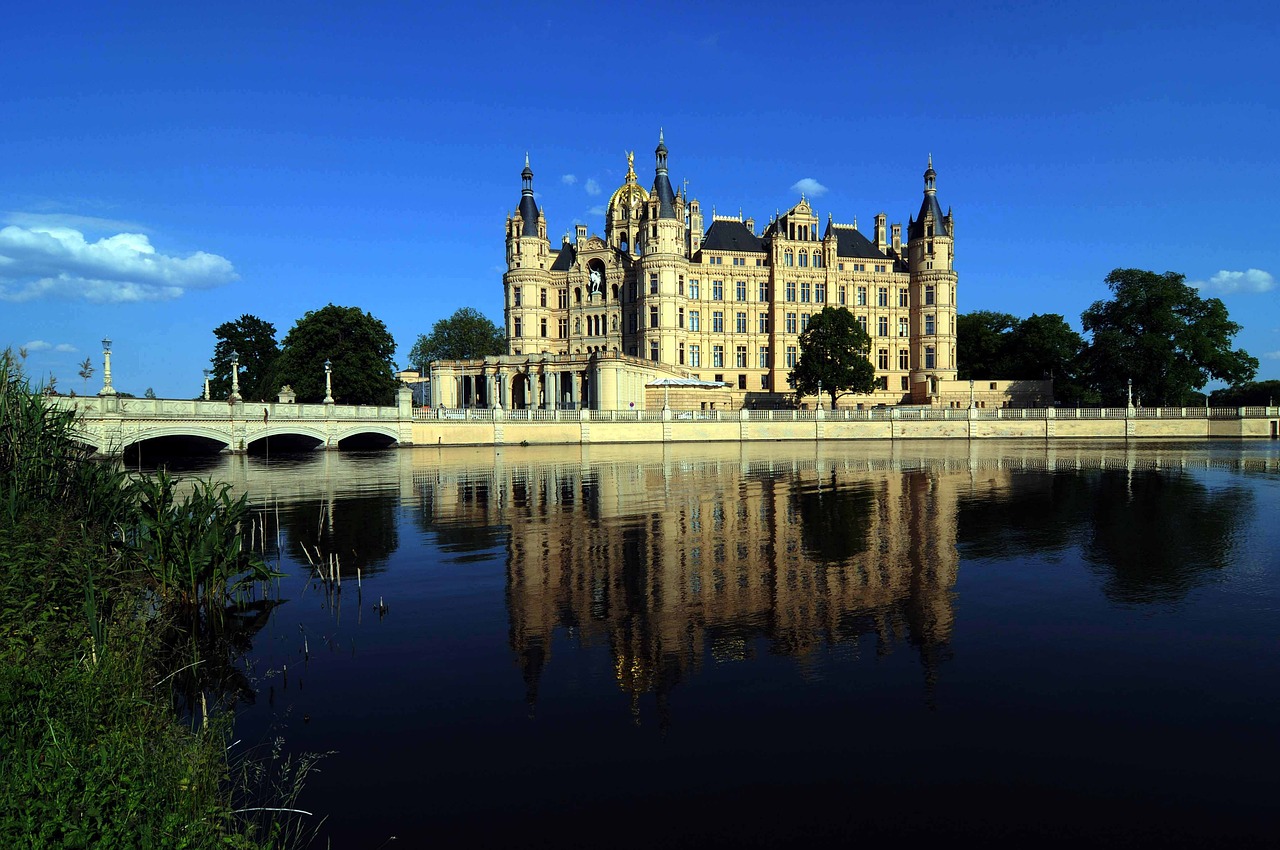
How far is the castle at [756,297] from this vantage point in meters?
94.9

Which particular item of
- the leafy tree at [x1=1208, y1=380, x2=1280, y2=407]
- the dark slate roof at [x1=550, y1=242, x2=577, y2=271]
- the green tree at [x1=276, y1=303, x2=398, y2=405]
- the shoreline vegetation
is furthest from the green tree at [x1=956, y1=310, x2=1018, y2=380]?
the shoreline vegetation

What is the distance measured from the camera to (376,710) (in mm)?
8836

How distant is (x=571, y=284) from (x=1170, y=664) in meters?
91.3

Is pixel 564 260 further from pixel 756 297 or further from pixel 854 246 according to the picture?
pixel 854 246

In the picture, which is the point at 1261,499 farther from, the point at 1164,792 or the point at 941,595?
the point at 1164,792

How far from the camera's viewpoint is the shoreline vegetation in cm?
528

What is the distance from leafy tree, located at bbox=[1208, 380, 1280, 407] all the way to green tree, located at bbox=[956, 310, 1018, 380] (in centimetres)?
2454

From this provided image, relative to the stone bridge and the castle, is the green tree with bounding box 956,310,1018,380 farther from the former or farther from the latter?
the stone bridge

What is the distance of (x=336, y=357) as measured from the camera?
7425 cm

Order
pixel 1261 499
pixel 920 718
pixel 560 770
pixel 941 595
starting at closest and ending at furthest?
pixel 560 770 → pixel 920 718 → pixel 941 595 → pixel 1261 499

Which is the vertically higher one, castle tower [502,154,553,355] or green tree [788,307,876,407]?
castle tower [502,154,553,355]

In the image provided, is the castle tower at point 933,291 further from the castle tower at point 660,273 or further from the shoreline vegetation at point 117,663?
the shoreline vegetation at point 117,663

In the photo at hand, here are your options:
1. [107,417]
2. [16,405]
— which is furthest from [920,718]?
[107,417]

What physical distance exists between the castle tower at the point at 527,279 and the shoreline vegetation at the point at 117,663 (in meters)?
82.4
